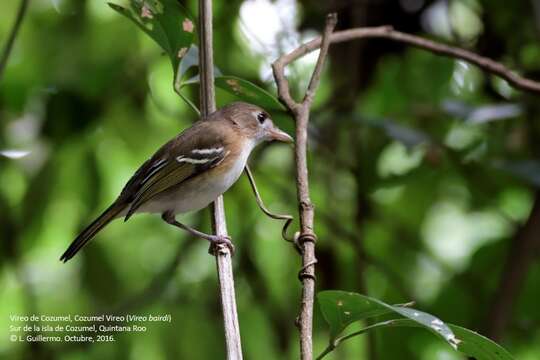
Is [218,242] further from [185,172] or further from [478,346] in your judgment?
[185,172]

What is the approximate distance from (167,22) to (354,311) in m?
1.27

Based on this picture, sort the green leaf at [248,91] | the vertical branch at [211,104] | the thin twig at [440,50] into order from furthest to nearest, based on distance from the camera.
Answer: the thin twig at [440,50], the green leaf at [248,91], the vertical branch at [211,104]

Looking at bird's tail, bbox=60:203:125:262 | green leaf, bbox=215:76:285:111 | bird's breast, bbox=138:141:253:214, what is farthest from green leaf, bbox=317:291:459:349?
bird's tail, bbox=60:203:125:262

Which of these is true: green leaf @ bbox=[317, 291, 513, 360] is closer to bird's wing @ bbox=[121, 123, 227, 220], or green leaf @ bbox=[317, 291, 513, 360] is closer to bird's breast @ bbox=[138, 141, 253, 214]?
bird's breast @ bbox=[138, 141, 253, 214]

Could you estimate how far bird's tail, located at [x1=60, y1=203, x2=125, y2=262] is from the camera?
123 inches

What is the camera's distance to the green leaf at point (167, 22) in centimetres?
280

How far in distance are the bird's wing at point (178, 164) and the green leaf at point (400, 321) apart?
4.44 ft

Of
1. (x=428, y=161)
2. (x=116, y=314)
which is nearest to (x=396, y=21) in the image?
(x=428, y=161)

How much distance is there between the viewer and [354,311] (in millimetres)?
2053

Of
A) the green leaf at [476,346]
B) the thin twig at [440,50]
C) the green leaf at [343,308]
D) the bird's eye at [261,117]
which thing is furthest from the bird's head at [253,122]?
the green leaf at [476,346]

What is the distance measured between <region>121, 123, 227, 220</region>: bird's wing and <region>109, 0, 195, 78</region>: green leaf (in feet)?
1.72

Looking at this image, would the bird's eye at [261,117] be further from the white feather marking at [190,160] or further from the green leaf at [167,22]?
the green leaf at [167,22]

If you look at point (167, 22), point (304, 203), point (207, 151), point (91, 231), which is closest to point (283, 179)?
point (207, 151)

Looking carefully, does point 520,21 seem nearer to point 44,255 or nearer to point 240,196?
point 240,196
